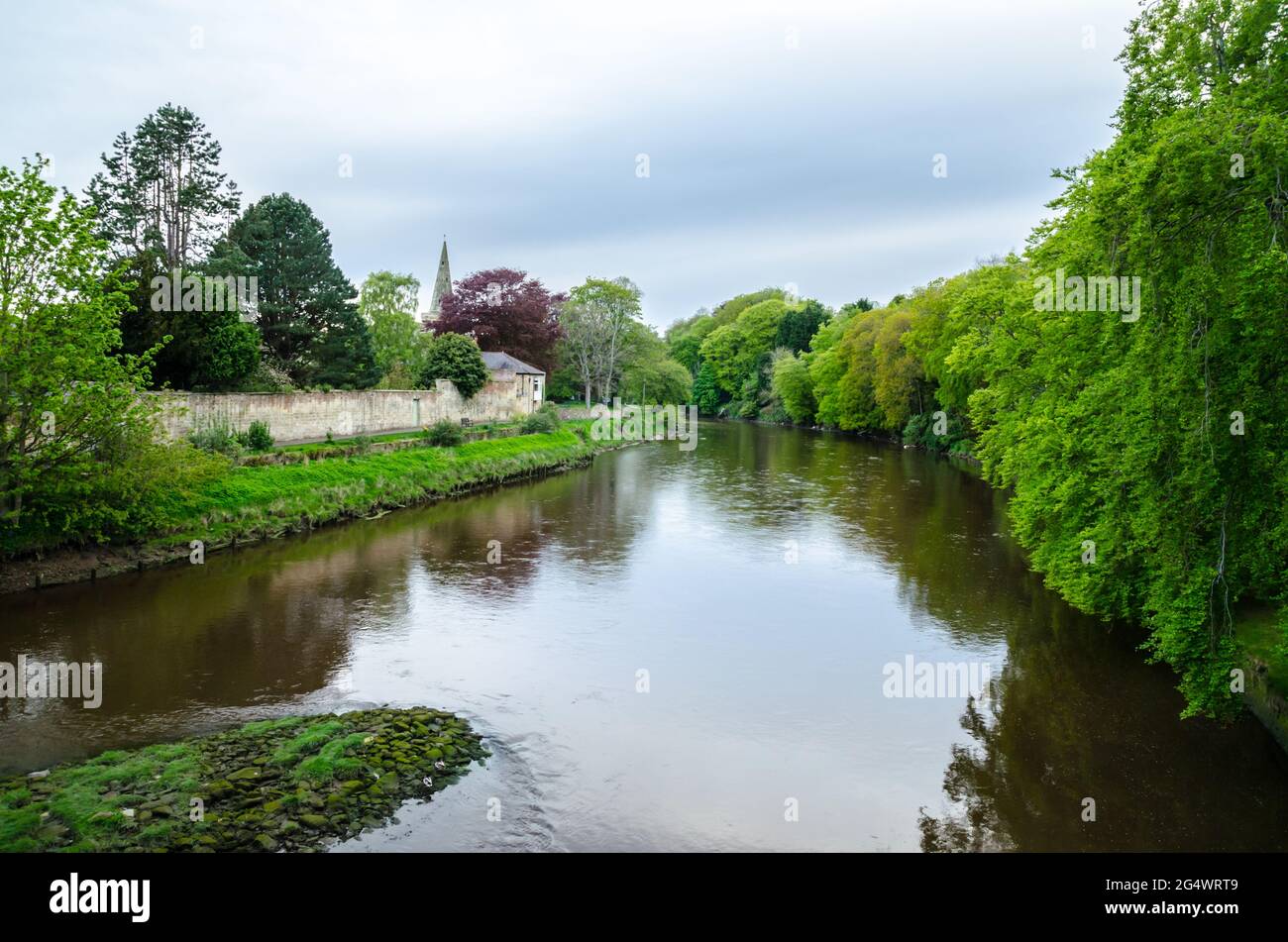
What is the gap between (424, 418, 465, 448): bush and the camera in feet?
118

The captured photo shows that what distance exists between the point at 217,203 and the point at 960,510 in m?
41.5

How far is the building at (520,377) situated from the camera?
172 ft

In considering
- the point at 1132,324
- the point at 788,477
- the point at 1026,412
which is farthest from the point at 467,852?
the point at 788,477

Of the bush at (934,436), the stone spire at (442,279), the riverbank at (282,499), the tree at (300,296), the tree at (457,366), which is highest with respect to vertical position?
the stone spire at (442,279)

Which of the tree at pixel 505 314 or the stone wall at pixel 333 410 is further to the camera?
the tree at pixel 505 314

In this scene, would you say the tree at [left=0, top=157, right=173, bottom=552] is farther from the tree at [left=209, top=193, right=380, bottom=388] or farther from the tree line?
the tree at [left=209, top=193, right=380, bottom=388]

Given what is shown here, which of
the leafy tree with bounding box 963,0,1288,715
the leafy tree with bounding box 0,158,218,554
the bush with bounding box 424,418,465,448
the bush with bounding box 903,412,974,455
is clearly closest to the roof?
the bush with bounding box 424,418,465,448

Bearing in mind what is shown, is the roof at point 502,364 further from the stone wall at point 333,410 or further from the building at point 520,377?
the stone wall at point 333,410

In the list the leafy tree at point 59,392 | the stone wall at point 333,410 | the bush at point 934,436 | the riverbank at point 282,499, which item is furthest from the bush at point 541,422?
the leafy tree at point 59,392

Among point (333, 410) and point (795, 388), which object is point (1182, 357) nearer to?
point (333, 410)

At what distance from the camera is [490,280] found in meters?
66.4

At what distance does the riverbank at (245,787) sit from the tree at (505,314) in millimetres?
55156

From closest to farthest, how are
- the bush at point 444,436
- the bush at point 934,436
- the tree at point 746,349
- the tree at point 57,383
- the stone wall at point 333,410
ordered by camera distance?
the tree at point 57,383
the stone wall at point 333,410
the bush at point 444,436
the bush at point 934,436
the tree at point 746,349

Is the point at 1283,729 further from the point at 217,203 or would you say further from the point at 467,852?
the point at 217,203
